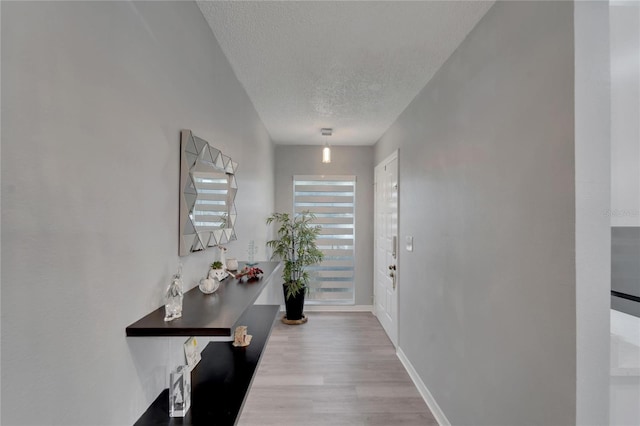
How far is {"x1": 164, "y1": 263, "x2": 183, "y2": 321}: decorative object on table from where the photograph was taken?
1.10m

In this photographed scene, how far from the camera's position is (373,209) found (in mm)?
4879

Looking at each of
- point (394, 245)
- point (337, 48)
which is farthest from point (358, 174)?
point (337, 48)

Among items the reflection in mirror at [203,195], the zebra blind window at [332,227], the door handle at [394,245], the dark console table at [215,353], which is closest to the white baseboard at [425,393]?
the door handle at [394,245]

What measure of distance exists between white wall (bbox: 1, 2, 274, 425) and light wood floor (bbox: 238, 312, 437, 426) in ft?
4.60

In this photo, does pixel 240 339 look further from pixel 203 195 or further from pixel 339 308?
pixel 339 308

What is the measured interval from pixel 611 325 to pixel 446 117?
5.02 feet

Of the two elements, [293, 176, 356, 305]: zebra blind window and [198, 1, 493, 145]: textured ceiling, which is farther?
[293, 176, 356, 305]: zebra blind window

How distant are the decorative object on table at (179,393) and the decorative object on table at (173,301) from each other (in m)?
0.20

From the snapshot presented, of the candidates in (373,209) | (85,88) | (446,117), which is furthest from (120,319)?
(373,209)

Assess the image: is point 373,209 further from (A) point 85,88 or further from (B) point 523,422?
(A) point 85,88

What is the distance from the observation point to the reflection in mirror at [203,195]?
140 centimetres

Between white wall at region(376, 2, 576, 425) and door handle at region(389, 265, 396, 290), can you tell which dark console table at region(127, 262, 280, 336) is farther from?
door handle at region(389, 265, 396, 290)

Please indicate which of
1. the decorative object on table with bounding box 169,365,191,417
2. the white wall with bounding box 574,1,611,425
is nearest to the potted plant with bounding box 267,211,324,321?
the decorative object on table with bounding box 169,365,191,417

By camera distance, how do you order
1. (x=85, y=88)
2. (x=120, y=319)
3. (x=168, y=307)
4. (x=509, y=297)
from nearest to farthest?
(x=85, y=88) → (x=120, y=319) → (x=168, y=307) → (x=509, y=297)
